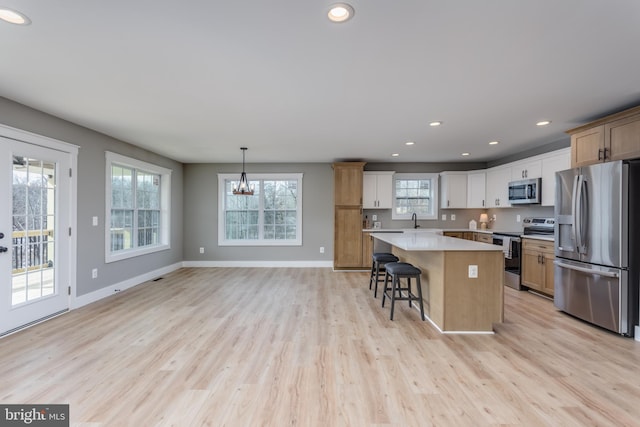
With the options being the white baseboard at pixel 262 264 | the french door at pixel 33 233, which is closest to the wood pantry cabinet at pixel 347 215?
the white baseboard at pixel 262 264

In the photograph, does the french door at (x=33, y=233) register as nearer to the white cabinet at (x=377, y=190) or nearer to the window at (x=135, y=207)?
the window at (x=135, y=207)

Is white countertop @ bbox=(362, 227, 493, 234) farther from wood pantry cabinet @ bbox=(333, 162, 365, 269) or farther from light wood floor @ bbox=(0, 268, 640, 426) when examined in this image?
light wood floor @ bbox=(0, 268, 640, 426)

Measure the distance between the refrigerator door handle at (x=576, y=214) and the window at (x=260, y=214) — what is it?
4.87 metres

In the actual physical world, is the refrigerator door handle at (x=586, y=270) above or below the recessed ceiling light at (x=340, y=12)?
below

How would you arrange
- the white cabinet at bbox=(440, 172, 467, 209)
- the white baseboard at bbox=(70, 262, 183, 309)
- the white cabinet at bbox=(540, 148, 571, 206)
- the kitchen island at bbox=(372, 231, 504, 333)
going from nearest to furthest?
the kitchen island at bbox=(372, 231, 504, 333) < the white baseboard at bbox=(70, 262, 183, 309) < the white cabinet at bbox=(540, 148, 571, 206) < the white cabinet at bbox=(440, 172, 467, 209)

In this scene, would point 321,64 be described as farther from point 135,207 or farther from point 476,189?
point 476,189

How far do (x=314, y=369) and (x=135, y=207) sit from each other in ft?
15.0

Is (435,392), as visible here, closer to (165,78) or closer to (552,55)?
(552,55)

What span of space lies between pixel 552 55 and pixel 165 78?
10.1 ft

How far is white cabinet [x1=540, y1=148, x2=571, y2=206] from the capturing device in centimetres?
438

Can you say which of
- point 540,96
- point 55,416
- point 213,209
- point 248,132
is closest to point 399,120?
point 540,96

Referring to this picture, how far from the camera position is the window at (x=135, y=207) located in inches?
181

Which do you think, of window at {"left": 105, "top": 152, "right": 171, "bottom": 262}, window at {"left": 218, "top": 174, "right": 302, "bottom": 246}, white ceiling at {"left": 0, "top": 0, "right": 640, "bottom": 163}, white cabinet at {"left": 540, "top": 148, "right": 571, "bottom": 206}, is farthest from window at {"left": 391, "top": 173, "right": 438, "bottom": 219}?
window at {"left": 105, "top": 152, "right": 171, "bottom": 262}

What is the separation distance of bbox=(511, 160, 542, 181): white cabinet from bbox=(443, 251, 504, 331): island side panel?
105 inches
